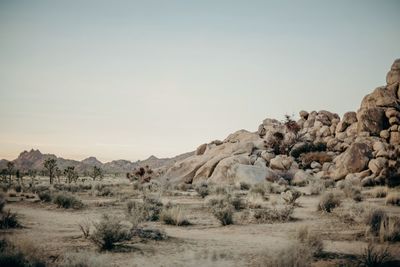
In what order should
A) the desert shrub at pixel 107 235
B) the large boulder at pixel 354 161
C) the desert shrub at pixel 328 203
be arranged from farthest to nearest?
the large boulder at pixel 354 161
the desert shrub at pixel 328 203
the desert shrub at pixel 107 235

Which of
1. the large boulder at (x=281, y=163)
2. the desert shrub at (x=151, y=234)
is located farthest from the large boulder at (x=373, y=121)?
the desert shrub at (x=151, y=234)

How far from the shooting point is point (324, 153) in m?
34.9

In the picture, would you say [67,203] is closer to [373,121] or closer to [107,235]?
[107,235]

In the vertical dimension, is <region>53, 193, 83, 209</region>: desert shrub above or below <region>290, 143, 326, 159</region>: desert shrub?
below

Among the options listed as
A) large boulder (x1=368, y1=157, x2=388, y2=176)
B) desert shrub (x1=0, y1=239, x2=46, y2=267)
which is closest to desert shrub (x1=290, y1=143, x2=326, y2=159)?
large boulder (x1=368, y1=157, x2=388, y2=176)

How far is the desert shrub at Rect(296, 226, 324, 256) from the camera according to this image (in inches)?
303

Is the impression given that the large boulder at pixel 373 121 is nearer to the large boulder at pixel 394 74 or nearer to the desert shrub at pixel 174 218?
the large boulder at pixel 394 74

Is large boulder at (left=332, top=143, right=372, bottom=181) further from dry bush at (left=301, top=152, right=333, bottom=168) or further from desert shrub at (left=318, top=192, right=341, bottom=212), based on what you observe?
desert shrub at (left=318, top=192, right=341, bottom=212)

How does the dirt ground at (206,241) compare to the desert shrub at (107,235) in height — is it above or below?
below

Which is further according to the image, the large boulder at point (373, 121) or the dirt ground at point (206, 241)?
the large boulder at point (373, 121)

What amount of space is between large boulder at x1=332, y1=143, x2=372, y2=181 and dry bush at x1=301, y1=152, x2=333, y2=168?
3412 mm

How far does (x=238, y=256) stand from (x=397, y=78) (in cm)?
3817

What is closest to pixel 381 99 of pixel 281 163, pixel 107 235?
pixel 281 163

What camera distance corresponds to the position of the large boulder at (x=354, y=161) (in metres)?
28.9
